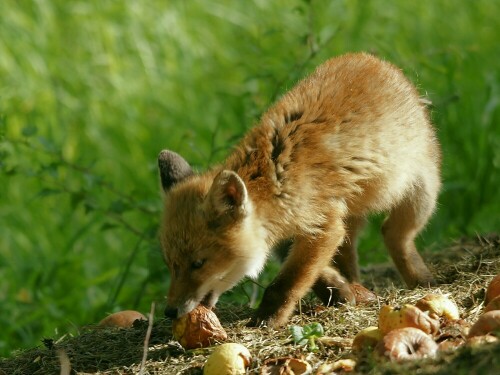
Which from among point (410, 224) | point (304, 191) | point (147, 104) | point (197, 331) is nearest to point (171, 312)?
point (197, 331)

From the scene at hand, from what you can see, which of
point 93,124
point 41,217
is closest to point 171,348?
point 41,217

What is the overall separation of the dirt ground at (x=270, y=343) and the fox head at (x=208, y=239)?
0.93 feet

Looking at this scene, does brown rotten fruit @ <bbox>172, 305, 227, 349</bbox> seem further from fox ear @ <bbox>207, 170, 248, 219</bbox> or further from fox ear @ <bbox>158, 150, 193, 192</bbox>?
fox ear @ <bbox>158, 150, 193, 192</bbox>

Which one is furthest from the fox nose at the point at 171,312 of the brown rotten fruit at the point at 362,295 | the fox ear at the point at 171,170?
the brown rotten fruit at the point at 362,295

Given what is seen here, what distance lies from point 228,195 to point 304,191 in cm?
58

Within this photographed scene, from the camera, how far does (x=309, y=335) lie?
539 cm

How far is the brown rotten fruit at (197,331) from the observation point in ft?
18.7

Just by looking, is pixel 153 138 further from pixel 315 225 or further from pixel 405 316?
pixel 405 316

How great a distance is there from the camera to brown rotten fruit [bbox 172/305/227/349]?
18.7ft

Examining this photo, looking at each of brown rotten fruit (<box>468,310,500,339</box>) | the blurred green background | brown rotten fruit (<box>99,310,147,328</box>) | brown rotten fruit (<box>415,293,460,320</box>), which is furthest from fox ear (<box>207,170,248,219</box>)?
the blurred green background

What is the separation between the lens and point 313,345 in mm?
5363

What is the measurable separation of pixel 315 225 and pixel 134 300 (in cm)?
295

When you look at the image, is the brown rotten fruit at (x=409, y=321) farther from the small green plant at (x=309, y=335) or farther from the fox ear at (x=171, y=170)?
the fox ear at (x=171, y=170)

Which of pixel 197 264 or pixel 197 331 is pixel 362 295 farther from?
pixel 197 331
